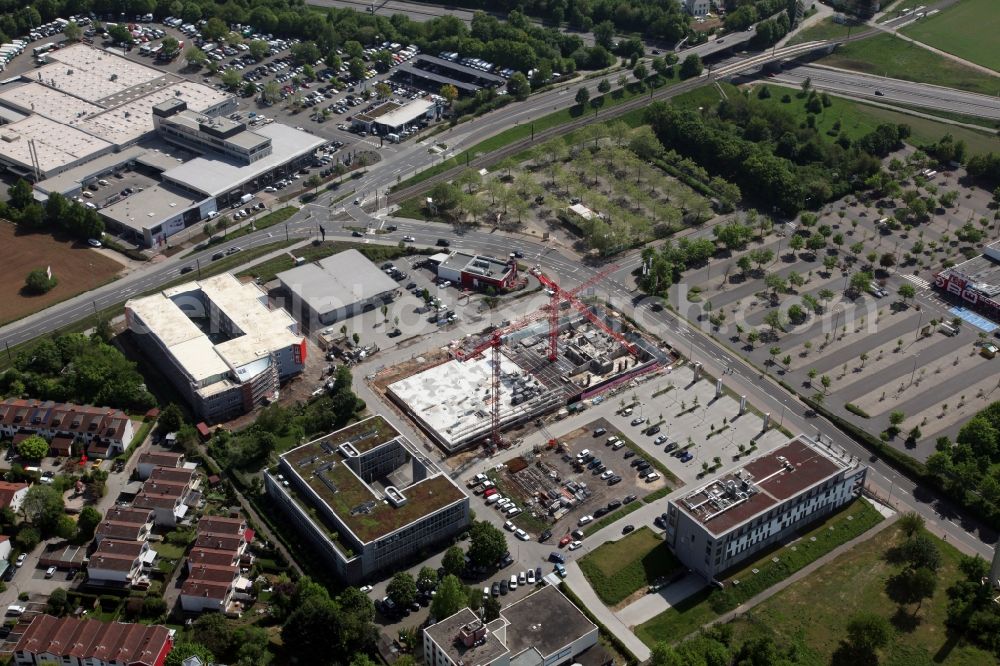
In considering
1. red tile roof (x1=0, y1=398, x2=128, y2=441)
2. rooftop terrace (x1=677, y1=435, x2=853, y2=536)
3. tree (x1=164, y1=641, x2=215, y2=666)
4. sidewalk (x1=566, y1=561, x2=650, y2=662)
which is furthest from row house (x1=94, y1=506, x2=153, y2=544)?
rooftop terrace (x1=677, y1=435, x2=853, y2=536)

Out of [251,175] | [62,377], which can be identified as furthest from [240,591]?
[251,175]

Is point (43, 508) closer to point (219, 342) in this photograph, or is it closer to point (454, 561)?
point (219, 342)

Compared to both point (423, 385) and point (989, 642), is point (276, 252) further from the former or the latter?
point (989, 642)

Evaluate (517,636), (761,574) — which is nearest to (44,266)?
(517,636)

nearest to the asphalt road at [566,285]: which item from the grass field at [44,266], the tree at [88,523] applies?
the grass field at [44,266]

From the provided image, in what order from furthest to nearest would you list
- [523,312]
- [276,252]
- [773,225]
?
1. [773,225]
2. [276,252]
3. [523,312]
